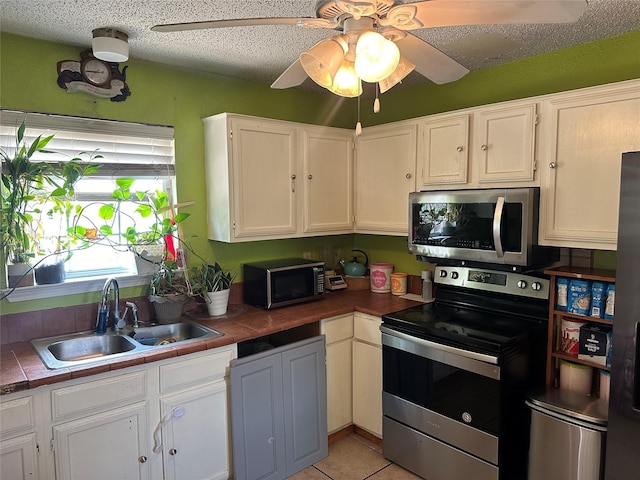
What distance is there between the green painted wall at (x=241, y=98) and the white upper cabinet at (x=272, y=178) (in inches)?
5.7

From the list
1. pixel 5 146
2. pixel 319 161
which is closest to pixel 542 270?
pixel 319 161

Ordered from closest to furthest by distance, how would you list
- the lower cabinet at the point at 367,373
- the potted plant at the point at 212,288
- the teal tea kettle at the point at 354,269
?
the potted plant at the point at 212,288 → the lower cabinet at the point at 367,373 → the teal tea kettle at the point at 354,269

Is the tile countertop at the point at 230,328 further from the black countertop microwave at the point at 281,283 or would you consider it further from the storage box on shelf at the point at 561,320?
the storage box on shelf at the point at 561,320

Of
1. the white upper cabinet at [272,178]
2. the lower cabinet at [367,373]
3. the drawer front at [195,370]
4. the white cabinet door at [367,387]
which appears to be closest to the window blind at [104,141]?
the white upper cabinet at [272,178]

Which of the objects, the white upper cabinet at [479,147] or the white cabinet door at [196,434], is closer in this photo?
the white cabinet door at [196,434]

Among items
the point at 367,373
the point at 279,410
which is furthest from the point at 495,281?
the point at 279,410

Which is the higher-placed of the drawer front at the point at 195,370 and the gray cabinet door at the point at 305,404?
the drawer front at the point at 195,370

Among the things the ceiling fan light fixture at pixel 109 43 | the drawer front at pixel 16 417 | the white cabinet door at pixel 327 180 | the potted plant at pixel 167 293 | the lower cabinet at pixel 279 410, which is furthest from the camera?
the white cabinet door at pixel 327 180

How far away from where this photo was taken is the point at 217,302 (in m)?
2.61

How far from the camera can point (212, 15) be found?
193 centimetres

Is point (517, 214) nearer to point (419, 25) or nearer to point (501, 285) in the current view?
point (501, 285)

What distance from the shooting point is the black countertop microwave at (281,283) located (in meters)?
2.72

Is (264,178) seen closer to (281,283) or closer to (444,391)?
(281,283)

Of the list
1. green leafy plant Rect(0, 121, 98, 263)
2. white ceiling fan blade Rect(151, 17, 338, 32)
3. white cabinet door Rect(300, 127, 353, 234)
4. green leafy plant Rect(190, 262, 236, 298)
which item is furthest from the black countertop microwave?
white ceiling fan blade Rect(151, 17, 338, 32)
